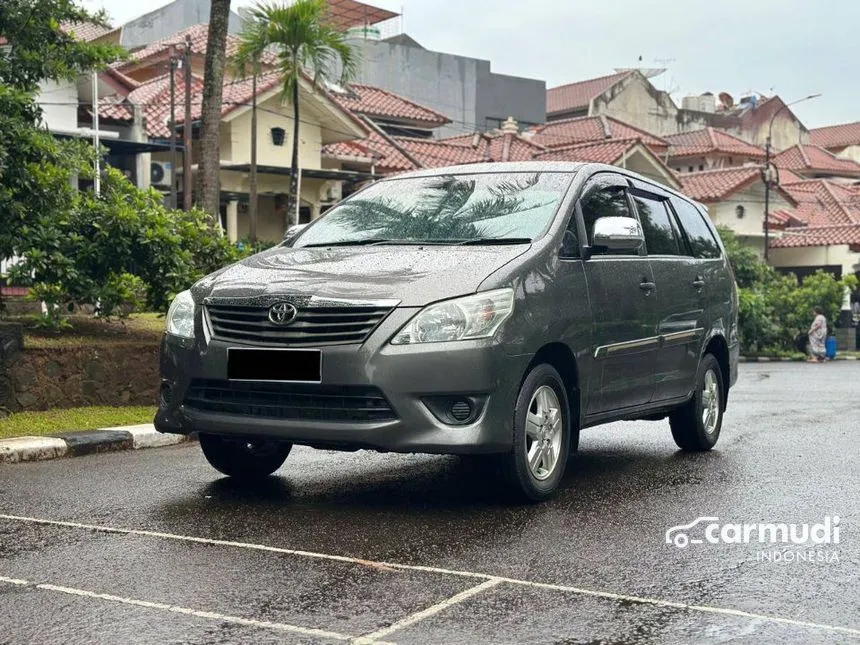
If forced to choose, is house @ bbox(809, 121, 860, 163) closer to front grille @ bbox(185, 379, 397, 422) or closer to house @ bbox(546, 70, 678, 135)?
house @ bbox(546, 70, 678, 135)

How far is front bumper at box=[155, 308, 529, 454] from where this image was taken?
19.2 feet

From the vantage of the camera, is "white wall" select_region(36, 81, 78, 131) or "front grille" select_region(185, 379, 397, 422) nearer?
"front grille" select_region(185, 379, 397, 422)

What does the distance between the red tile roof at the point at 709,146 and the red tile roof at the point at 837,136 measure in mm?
23476

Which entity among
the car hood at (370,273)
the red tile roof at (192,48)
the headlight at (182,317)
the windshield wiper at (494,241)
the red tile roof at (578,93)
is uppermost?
the red tile roof at (578,93)

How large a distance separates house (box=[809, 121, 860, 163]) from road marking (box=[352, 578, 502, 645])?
3145 inches

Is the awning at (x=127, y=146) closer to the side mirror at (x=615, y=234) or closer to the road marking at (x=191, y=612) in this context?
the side mirror at (x=615, y=234)

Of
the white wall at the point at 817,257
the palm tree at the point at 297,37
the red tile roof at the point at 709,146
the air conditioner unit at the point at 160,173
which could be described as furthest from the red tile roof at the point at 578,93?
the palm tree at the point at 297,37

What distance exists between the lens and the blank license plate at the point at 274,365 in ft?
19.6

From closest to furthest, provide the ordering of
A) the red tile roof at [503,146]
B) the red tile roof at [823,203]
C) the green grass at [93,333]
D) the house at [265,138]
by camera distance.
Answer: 1. the green grass at [93,333]
2. the house at [265,138]
3. the red tile roof at [503,146]
4. the red tile roof at [823,203]

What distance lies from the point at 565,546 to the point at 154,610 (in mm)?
1940

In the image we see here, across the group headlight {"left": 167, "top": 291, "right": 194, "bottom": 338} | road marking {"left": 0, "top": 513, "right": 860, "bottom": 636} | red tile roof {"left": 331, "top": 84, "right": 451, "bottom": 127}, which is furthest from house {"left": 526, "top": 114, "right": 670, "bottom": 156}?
road marking {"left": 0, "top": 513, "right": 860, "bottom": 636}

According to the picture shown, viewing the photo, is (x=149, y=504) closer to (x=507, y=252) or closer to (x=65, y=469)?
(x=65, y=469)

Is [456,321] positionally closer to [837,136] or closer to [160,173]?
[160,173]

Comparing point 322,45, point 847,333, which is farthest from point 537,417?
point 847,333
